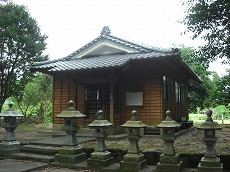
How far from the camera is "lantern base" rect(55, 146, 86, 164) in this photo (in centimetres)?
815

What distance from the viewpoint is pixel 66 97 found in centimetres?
1562

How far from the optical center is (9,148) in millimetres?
9586

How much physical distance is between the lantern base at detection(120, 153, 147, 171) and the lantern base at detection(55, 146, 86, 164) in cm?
179

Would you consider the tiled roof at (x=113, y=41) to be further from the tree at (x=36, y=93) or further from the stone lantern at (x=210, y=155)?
the tree at (x=36, y=93)

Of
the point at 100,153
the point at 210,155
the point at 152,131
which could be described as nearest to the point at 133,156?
the point at 100,153

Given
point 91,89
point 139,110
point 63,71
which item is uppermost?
point 63,71

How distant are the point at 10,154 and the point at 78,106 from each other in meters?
6.09

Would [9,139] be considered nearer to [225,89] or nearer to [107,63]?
[107,63]

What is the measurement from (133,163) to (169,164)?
1021mm

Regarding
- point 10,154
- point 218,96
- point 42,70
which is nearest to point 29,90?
point 42,70

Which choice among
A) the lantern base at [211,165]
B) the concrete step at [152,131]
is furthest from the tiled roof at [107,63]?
the lantern base at [211,165]

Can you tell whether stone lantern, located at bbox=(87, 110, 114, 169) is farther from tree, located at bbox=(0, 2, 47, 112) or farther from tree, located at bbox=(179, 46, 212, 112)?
tree, located at bbox=(179, 46, 212, 112)

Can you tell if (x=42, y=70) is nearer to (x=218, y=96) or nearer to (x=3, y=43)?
(x=3, y=43)

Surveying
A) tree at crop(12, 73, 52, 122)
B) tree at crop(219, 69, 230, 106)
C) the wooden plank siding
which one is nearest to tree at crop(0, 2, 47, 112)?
tree at crop(12, 73, 52, 122)
